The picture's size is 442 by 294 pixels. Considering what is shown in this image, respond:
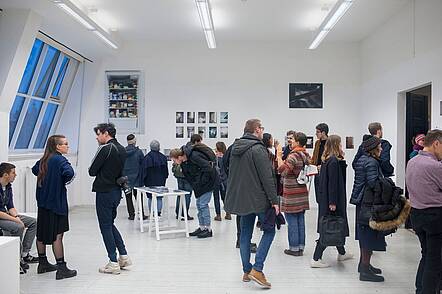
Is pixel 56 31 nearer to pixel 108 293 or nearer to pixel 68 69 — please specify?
pixel 68 69

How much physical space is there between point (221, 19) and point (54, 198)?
4560 millimetres

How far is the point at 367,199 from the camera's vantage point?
163 inches

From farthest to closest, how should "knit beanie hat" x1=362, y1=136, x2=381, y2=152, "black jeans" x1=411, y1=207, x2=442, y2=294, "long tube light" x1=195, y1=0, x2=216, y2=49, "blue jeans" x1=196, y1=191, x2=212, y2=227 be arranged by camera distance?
"blue jeans" x1=196, y1=191, x2=212, y2=227 < "long tube light" x1=195, y1=0, x2=216, y2=49 < "knit beanie hat" x1=362, y1=136, x2=381, y2=152 < "black jeans" x1=411, y1=207, x2=442, y2=294

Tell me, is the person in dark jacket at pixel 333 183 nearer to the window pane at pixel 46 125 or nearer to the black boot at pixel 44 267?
the black boot at pixel 44 267

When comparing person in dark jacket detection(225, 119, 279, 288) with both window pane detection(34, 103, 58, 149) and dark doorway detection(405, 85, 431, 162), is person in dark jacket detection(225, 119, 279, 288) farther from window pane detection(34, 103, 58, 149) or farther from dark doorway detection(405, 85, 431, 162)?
window pane detection(34, 103, 58, 149)

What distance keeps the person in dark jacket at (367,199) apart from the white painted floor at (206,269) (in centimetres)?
21

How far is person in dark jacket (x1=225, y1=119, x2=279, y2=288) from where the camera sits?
3941 millimetres

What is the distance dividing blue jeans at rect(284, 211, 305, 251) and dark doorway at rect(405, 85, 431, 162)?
2.97 meters

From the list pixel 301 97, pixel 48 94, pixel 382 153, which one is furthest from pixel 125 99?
pixel 382 153

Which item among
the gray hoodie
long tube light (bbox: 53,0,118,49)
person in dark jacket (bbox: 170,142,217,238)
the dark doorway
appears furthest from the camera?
the dark doorway

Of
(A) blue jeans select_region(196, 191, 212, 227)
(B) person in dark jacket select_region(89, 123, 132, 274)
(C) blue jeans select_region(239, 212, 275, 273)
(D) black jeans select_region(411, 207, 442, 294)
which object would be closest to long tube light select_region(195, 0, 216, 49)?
(B) person in dark jacket select_region(89, 123, 132, 274)

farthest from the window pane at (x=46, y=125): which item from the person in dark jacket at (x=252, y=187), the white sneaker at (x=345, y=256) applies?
the white sneaker at (x=345, y=256)

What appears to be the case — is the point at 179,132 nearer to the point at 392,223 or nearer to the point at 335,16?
the point at 335,16

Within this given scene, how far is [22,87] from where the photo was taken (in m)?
7.43
